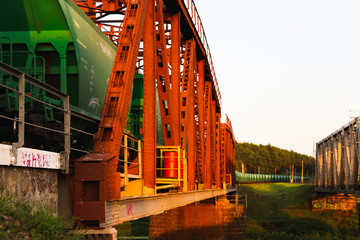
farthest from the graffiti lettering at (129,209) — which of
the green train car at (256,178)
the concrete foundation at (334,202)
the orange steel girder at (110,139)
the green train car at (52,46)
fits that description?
the green train car at (256,178)

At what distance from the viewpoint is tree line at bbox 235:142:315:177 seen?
16638 centimetres

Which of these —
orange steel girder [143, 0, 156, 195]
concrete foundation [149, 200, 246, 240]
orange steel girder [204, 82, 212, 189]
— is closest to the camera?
Result: orange steel girder [143, 0, 156, 195]

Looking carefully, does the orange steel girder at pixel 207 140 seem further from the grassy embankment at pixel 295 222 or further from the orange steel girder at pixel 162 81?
the grassy embankment at pixel 295 222

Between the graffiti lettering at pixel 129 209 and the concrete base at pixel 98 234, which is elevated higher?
the graffiti lettering at pixel 129 209

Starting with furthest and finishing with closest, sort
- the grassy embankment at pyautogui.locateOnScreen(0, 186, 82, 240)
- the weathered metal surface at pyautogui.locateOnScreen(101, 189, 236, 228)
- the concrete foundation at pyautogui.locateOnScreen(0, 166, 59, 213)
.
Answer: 1. the weathered metal surface at pyautogui.locateOnScreen(101, 189, 236, 228)
2. the concrete foundation at pyautogui.locateOnScreen(0, 166, 59, 213)
3. the grassy embankment at pyautogui.locateOnScreen(0, 186, 82, 240)

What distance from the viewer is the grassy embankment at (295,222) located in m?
43.5

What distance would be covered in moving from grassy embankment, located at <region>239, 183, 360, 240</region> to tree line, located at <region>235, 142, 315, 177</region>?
95622 mm

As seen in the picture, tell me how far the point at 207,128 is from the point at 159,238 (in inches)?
381

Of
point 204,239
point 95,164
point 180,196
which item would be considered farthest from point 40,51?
point 204,239

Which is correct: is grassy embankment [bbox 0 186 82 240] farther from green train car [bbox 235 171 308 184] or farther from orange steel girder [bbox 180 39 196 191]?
green train car [bbox 235 171 308 184]

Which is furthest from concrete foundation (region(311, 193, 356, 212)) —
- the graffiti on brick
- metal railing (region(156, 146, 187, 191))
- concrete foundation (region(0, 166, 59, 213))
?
the graffiti on brick

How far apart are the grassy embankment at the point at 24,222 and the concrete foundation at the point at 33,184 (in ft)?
0.44

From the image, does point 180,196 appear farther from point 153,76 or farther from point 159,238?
point 159,238

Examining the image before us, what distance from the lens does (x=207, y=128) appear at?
88.9 feet
